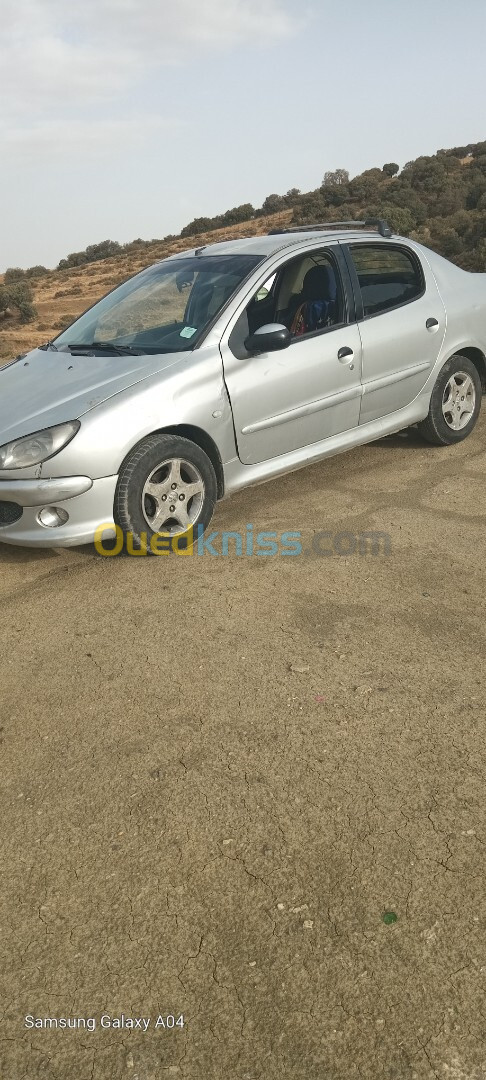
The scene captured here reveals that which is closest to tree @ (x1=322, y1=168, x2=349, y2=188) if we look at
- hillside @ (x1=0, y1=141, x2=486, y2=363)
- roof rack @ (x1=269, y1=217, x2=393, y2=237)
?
hillside @ (x1=0, y1=141, x2=486, y2=363)

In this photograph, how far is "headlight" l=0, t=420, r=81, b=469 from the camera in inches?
158

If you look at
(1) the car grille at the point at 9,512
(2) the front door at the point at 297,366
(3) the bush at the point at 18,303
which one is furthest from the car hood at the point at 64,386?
(3) the bush at the point at 18,303

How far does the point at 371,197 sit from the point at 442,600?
33360 millimetres

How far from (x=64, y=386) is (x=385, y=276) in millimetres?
2369

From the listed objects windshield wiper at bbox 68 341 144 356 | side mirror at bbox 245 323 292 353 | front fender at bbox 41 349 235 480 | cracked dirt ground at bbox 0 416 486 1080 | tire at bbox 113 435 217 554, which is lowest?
A: cracked dirt ground at bbox 0 416 486 1080

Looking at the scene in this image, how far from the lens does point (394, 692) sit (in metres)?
3.04

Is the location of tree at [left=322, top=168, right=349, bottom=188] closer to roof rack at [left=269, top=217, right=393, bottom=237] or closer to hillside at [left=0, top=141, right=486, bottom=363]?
hillside at [left=0, top=141, right=486, bottom=363]

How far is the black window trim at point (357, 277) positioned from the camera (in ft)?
17.0

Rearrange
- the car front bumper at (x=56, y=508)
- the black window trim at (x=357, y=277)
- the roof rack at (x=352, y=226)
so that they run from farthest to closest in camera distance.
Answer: the roof rack at (x=352, y=226) → the black window trim at (x=357, y=277) → the car front bumper at (x=56, y=508)

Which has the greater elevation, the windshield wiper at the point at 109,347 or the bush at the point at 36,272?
the bush at the point at 36,272

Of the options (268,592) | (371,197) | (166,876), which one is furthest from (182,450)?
(371,197)

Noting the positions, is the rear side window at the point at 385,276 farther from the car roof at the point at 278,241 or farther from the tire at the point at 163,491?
the tire at the point at 163,491

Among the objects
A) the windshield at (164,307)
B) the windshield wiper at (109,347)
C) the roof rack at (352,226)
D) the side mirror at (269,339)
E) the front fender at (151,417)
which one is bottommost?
the front fender at (151,417)

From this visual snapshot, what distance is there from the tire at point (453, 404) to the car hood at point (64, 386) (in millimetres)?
2169
